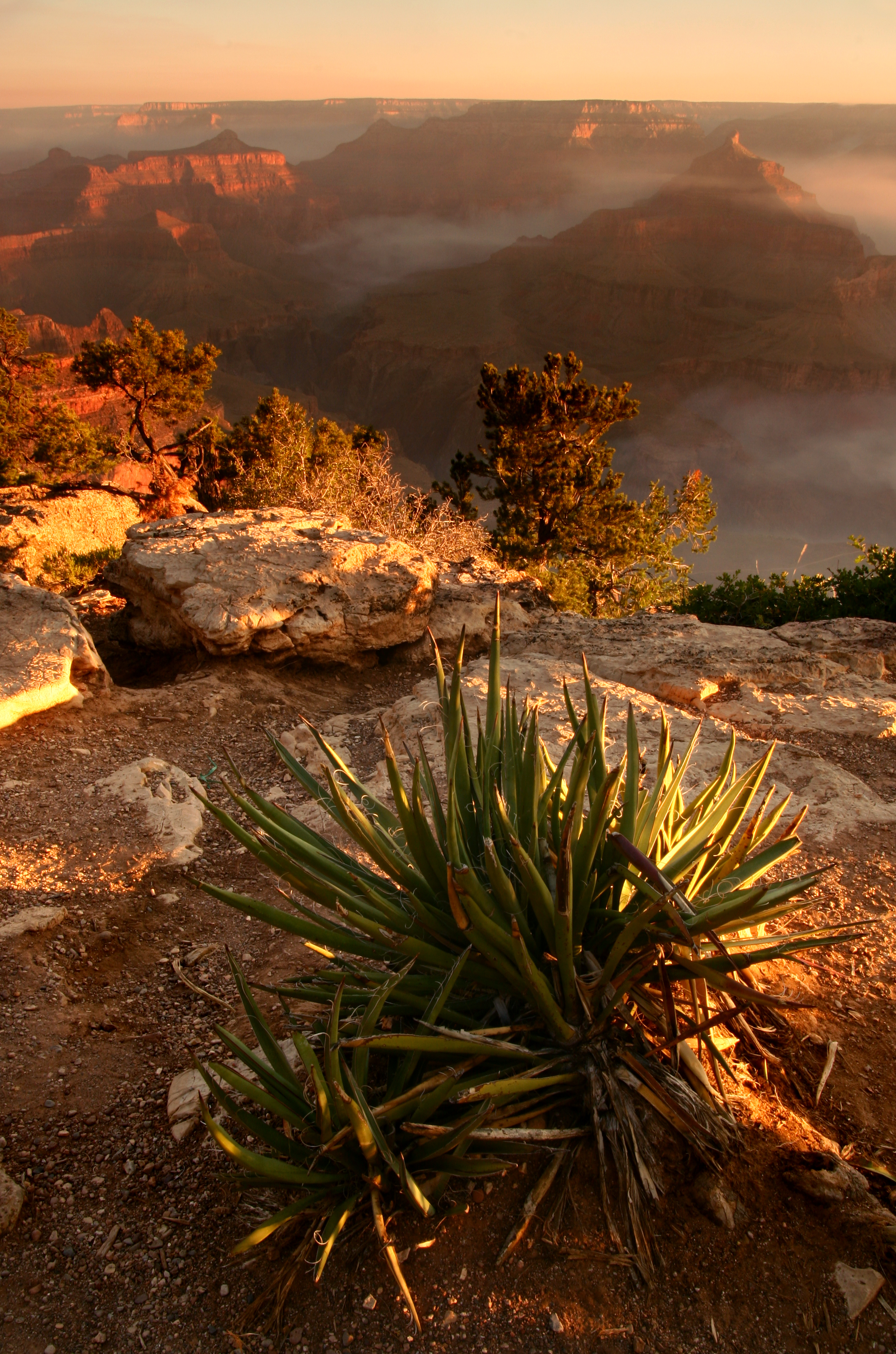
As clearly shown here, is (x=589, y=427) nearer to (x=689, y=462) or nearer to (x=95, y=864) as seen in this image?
(x=95, y=864)

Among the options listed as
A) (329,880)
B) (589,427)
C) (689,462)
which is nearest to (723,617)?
(329,880)

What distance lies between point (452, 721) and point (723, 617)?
24.7ft

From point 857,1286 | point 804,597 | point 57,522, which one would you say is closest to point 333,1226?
point 857,1286

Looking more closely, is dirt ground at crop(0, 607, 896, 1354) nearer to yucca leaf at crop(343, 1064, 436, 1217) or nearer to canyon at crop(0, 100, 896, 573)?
yucca leaf at crop(343, 1064, 436, 1217)

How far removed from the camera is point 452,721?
2.22m

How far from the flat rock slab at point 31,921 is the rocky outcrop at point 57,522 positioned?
9.93 meters

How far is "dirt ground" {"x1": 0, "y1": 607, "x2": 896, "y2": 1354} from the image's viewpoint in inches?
62.7

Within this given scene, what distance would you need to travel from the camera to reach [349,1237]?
5.61 ft

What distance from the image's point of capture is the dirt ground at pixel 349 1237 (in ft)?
5.22

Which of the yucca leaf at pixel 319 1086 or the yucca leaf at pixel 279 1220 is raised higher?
the yucca leaf at pixel 319 1086

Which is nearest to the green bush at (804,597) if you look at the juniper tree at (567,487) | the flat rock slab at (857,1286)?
the juniper tree at (567,487)

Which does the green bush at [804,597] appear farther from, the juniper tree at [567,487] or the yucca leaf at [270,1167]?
the yucca leaf at [270,1167]

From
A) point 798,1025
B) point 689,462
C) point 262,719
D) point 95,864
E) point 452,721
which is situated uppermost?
point 452,721

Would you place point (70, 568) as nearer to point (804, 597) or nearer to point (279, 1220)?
point (804, 597)
